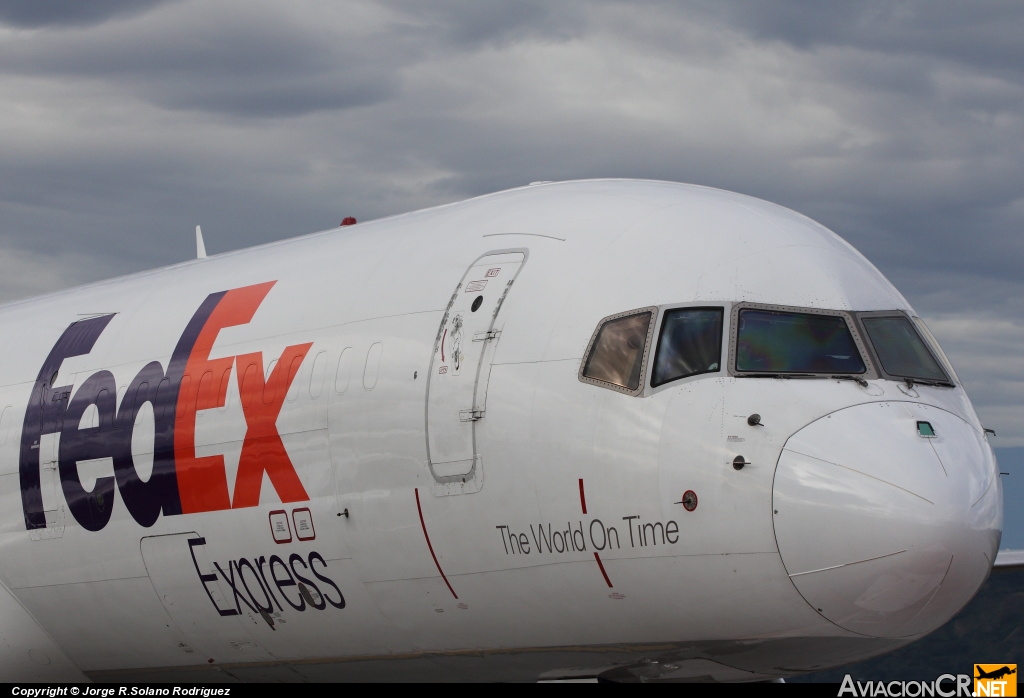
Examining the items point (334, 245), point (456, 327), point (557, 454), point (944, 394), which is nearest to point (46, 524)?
point (334, 245)

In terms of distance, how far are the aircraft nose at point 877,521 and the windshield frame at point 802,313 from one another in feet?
1.52

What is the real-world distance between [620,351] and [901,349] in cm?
210

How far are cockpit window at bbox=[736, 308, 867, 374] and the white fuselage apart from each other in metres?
0.13

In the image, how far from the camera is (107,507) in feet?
43.2

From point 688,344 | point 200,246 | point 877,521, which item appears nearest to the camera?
point 877,521

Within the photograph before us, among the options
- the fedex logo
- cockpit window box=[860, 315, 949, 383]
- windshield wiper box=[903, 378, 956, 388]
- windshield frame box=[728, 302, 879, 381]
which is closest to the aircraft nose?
windshield frame box=[728, 302, 879, 381]

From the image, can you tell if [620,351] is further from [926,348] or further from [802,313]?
[926,348]

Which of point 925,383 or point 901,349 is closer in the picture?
point 925,383

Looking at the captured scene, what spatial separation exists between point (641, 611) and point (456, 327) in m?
2.75

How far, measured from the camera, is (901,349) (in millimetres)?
9773

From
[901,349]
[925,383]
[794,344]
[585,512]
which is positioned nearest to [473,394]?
[585,512]

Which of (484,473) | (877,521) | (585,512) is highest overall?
(484,473)

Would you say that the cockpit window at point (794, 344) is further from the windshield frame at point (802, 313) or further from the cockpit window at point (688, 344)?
the cockpit window at point (688, 344)

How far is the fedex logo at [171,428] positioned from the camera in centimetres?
1181
